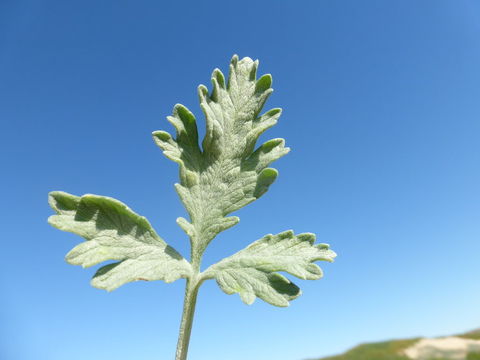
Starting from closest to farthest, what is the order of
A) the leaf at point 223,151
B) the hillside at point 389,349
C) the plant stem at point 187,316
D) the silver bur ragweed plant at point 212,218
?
the plant stem at point 187,316 < the silver bur ragweed plant at point 212,218 < the leaf at point 223,151 < the hillside at point 389,349

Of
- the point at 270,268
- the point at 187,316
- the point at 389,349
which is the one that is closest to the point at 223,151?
the point at 270,268

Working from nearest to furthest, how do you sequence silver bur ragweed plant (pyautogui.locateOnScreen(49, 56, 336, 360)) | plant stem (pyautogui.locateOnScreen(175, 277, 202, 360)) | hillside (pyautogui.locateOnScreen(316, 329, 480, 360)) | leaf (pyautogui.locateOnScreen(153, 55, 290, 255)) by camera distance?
plant stem (pyautogui.locateOnScreen(175, 277, 202, 360)), silver bur ragweed plant (pyautogui.locateOnScreen(49, 56, 336, 360)), leaf (pyautogui.locateOnScreen(153, 55, 290, 255)), hillside (pyautogui.locateOnScreen(316, 329, 480, 360))

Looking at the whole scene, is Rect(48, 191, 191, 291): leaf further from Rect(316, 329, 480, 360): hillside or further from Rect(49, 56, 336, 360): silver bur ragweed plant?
Rect(316, 329, 480, 360): hillside

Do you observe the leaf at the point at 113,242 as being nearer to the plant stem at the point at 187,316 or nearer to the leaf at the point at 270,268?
the plant stem at the point at 187,316

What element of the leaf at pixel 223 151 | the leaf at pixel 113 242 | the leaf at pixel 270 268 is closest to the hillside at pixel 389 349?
the leaf at pixel 270 268

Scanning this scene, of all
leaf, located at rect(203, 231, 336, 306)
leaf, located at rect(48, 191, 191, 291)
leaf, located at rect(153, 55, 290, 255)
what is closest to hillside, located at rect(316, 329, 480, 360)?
leaf, located at rect(203, 231, 336, 306)

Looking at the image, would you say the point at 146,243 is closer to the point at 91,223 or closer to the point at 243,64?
the point at 91,223

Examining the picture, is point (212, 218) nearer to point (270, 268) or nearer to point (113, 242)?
point (270, 268)

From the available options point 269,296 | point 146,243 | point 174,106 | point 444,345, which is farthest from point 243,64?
point 444,345
